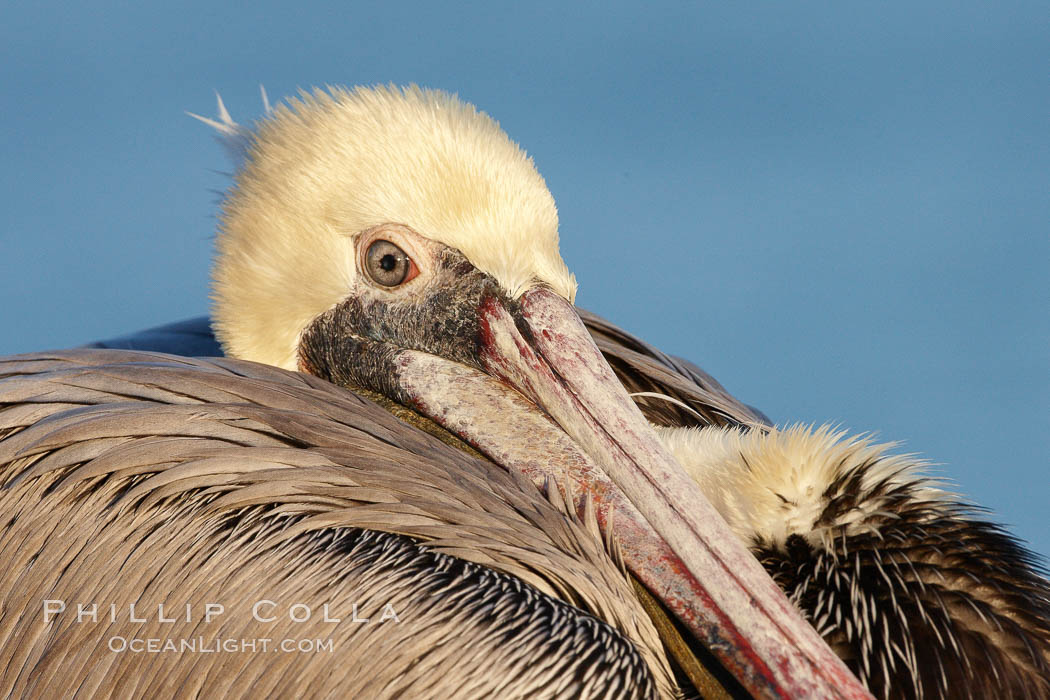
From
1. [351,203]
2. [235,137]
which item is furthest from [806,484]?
[235,137]

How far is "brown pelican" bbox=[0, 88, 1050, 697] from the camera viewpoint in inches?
73.5

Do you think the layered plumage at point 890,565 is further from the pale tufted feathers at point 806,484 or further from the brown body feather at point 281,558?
the brown body feather at point 281,558

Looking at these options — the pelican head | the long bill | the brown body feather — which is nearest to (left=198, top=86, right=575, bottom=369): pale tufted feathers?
the pelican head

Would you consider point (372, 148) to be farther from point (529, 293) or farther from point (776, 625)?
point (776, 625)

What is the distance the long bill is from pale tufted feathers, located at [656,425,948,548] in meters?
0.13

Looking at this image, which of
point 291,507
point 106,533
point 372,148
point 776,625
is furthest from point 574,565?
point 372,148

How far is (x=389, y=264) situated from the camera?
2.34m

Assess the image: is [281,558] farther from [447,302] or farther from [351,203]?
[351,203]

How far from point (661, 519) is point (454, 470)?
0.38 metres

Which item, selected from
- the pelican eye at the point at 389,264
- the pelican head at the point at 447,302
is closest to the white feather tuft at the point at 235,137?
the pelican head at the point at 447,302

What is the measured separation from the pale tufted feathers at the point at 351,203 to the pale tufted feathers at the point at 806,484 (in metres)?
0.53

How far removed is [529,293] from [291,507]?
0.67 meters

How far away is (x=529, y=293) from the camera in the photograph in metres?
2.27

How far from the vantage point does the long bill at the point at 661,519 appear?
185 cm
